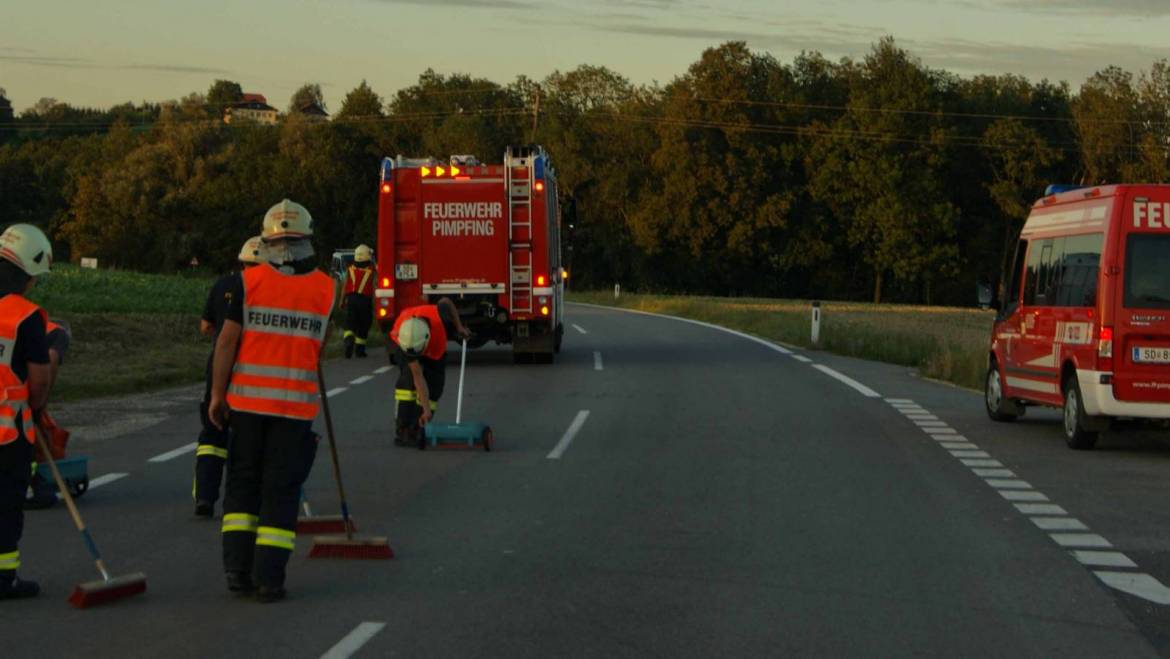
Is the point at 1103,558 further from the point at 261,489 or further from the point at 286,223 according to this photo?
the point at 286,223

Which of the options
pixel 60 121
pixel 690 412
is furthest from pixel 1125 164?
pixel 60 121

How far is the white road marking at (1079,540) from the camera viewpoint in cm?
942

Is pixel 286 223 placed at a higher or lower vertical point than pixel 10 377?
higher

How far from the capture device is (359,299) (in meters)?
26.2

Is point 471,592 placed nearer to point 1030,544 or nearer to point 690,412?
point 1030,544

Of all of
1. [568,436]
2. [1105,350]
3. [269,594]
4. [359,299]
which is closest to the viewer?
[269,594]

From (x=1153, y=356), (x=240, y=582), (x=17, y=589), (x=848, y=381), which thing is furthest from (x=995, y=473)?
(x=848, y=381)

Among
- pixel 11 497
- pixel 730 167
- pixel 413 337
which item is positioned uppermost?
pixel 730 167

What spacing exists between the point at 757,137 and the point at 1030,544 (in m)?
77.8

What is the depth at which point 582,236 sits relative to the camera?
88.8m

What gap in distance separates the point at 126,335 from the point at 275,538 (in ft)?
70.9

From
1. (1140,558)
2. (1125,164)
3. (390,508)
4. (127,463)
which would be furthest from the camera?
(1125,164)

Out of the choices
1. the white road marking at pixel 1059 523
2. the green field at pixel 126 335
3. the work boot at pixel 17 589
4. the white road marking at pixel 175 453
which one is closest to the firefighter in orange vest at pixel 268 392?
the work boot at pixel 17 589

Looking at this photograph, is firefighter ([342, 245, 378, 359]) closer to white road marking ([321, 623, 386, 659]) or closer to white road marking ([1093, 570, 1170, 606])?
white road marking ([1093, 570, 1170, 606])
